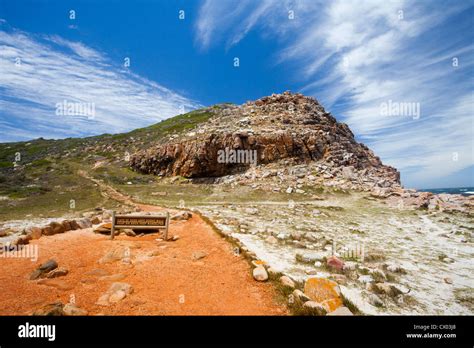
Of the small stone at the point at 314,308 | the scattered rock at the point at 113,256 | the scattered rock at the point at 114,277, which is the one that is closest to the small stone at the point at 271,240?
the small stone at the point at 314,308

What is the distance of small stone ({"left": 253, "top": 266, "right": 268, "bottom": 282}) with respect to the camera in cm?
697

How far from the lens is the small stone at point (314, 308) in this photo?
199 inches

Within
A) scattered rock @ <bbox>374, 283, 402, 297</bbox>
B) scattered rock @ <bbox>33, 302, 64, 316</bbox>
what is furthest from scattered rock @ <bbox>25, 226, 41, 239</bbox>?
scattered rock @ <bbox>374, 283, 402, 297</bbox>

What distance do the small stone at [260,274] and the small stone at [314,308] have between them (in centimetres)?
170

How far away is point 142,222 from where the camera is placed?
1197cm

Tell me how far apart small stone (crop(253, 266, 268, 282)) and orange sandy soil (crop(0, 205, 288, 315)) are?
0.16 meters

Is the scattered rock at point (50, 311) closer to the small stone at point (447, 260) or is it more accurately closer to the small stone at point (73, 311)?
the small stone at point (73, 311)

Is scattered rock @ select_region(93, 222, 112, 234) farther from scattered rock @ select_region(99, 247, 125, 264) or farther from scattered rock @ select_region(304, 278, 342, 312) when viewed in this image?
scattered rock @ select_region(304, 278, 342, 312)

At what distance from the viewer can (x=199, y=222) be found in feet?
51.2

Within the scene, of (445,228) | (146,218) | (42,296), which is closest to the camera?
(42,296)

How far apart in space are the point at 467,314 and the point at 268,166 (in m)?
39.6
